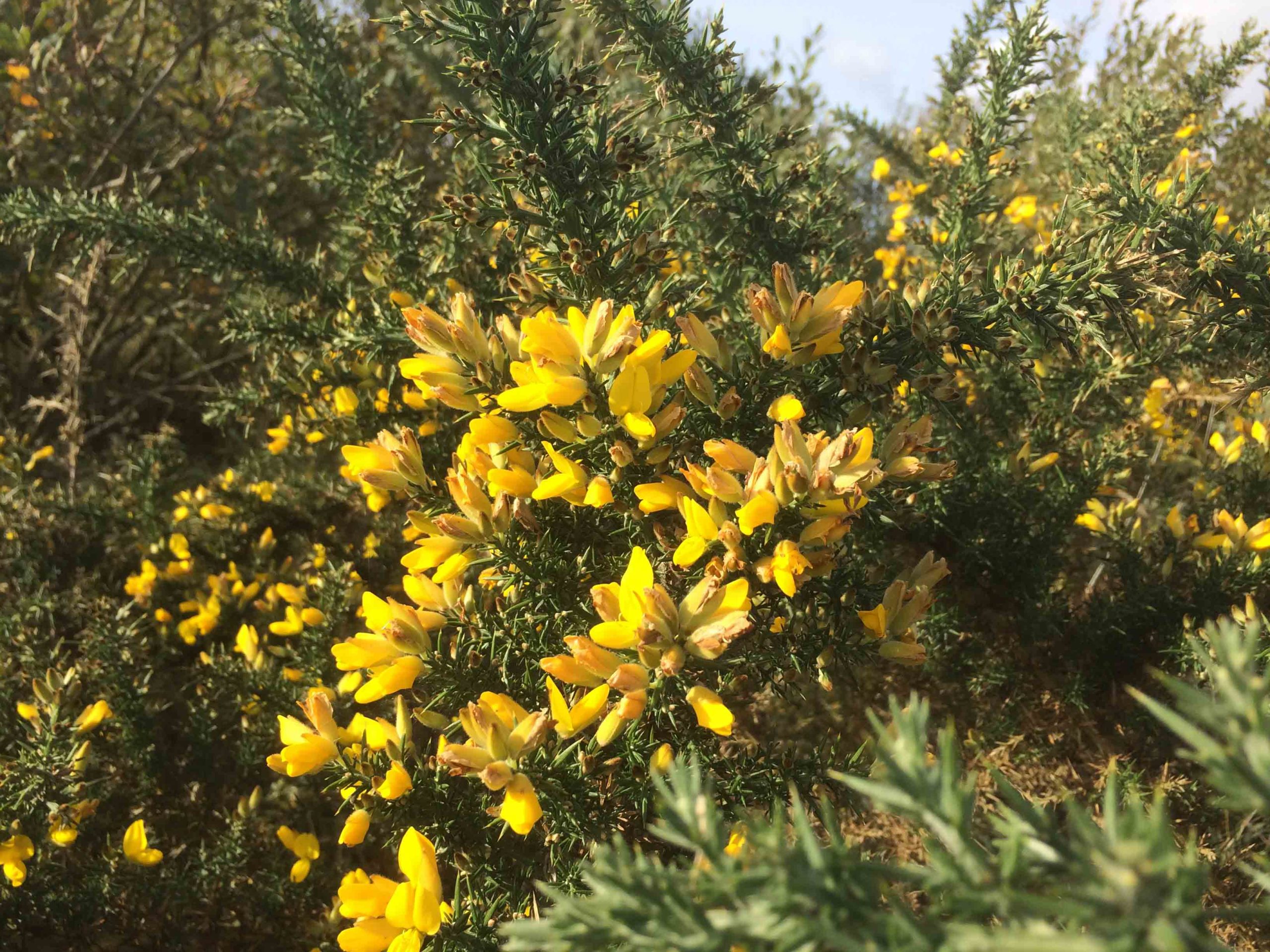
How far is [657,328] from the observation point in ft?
4.39

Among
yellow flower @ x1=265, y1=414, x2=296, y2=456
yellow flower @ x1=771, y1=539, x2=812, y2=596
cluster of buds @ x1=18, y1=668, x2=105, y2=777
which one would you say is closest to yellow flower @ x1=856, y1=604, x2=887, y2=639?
yellow flower @ x1=771, y1=539, x2=812, y2=596

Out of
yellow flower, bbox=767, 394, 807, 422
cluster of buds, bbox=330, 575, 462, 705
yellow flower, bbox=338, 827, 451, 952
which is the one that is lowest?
yellow flower, bbox=338, 827, 451, 952

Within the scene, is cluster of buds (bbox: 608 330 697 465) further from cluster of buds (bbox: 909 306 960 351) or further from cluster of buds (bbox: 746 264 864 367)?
cluster of buds (bbox: 909 306 960 351)

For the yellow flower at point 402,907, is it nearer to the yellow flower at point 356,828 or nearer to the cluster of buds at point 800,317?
the yellow flower at point 356,828

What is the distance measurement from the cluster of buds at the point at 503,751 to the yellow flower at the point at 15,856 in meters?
1.13

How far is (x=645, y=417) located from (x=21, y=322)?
415 centimetres

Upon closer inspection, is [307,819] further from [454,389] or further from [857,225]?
[857,225]

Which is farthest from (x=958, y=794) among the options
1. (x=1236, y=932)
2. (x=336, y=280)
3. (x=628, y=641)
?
(x=336, y=280)

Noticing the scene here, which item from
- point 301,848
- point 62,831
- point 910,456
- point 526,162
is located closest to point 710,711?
point 910,456

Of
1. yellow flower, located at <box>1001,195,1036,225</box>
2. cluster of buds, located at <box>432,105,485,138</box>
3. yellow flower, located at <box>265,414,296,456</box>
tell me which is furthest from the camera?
yellow flower, located at <box>1001,195,1036,225</box>

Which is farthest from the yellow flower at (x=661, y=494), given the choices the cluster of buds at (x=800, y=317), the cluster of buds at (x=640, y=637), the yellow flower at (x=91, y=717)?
the yellow flower at (x=91, y=717)

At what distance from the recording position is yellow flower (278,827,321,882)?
1754mm

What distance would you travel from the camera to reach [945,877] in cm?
49

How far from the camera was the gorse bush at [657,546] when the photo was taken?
67 cm
